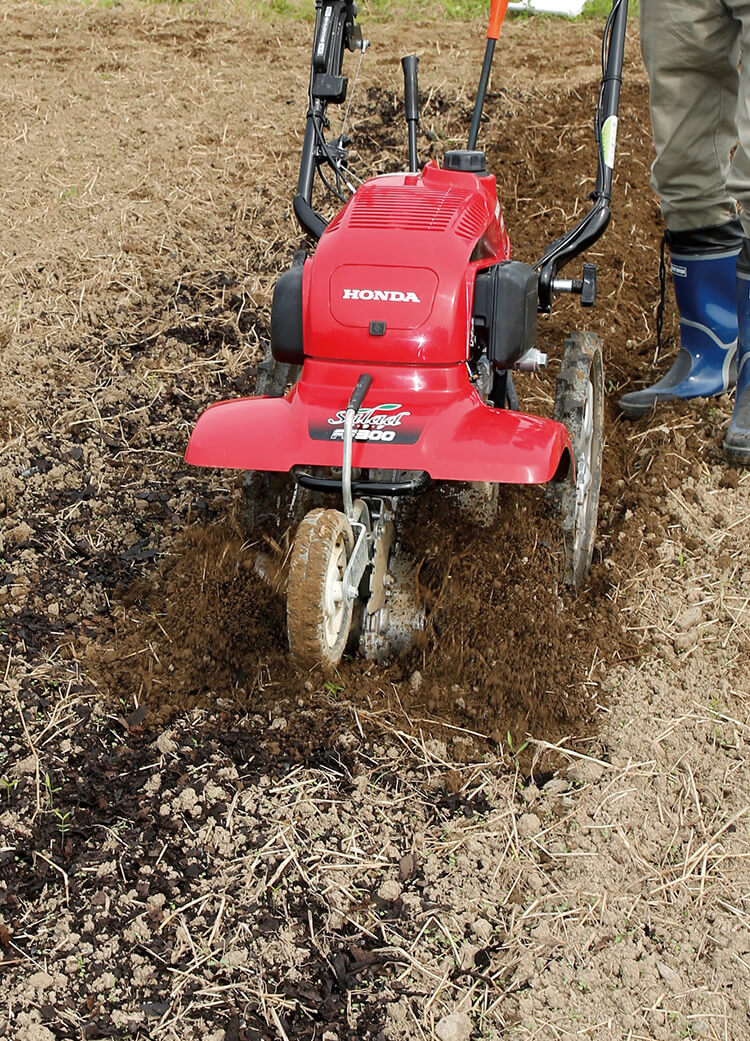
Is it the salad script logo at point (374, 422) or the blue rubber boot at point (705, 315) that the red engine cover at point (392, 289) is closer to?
the salad script logo at point (374, 422)

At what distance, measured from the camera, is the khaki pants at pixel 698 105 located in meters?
→ 3.35

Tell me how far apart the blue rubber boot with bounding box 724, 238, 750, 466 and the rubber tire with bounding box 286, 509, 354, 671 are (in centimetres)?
166

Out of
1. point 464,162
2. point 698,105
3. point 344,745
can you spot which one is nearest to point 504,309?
point 464,162

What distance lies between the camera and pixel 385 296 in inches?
104

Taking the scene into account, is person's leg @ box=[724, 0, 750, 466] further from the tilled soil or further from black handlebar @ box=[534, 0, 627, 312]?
black handlebar @ box=[534, 0, 627, 312]

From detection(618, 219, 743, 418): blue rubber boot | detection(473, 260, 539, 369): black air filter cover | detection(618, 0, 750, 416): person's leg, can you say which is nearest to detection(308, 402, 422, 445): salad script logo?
detection(473, 260, 539, 369): black air filter cover

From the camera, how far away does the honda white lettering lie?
2635 millimetres

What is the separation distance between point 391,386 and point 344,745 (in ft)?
2.72

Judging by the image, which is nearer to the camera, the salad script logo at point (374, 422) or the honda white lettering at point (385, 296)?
the salad script logo at point (374, 422)

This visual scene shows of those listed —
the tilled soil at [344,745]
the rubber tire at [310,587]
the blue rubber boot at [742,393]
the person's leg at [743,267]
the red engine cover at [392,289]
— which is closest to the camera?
the tilled soil at [344,745]

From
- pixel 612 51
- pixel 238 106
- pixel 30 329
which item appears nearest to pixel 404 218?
pixel 612 51

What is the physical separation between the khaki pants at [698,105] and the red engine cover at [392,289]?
43.0 inches

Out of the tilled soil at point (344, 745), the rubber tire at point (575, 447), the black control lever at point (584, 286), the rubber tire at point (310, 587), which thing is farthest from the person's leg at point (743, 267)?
the rubber tire at point (310, 587)

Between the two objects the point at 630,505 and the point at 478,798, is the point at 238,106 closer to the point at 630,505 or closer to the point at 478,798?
the point at 630,505
